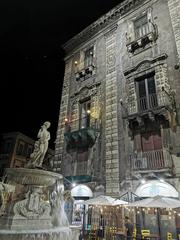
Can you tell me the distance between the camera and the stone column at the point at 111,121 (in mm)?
11697

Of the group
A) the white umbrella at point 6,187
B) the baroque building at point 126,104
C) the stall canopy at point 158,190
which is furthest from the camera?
the baroque building at point 126,104

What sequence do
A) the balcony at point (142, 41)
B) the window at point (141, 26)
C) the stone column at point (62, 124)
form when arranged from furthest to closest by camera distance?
the stone column at point (62, 124) → the window at point (141, 26) → the balcony at point (142, 41)

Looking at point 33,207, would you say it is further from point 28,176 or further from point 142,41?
point 142,41

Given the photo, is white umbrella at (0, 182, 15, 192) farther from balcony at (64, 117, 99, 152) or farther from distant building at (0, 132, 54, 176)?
distant building at (0, 132, 54, 176)

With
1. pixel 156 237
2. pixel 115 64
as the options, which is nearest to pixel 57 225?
pixel 156 237

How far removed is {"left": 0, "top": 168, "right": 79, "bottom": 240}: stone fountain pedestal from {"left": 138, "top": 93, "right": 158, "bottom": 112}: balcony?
7337 mm

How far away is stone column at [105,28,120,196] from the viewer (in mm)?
11697

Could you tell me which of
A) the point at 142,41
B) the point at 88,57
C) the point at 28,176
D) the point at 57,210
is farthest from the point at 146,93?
the point at 28,176

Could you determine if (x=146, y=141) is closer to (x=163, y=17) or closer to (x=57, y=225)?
(x=57, y=225)

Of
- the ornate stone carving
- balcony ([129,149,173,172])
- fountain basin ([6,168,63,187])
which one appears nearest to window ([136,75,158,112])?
balcony ([129,149,173,172])

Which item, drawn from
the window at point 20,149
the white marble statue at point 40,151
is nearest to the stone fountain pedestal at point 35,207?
the white marble statue at point 40,151

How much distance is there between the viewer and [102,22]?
59.6ft

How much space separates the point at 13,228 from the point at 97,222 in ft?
20.9

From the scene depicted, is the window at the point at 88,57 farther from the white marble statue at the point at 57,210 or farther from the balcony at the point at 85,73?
the white marble statue at the point at 57,210
